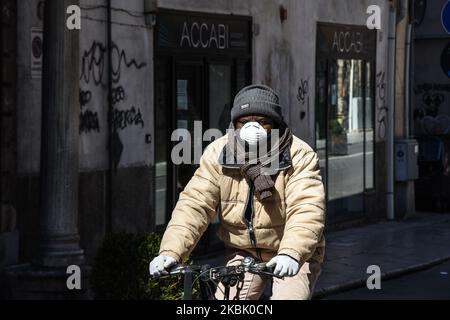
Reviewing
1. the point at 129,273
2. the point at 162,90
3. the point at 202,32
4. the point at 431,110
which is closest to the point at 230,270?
the point at 129,273

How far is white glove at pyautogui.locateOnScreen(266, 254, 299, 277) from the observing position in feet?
17.7

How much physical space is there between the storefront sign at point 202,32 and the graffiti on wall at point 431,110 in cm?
659

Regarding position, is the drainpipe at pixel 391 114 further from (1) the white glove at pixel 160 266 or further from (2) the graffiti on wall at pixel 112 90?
(1) the white glove at pixel 160 266

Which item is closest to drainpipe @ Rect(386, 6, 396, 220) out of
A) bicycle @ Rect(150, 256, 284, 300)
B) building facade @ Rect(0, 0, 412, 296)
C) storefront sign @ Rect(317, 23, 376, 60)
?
storefront sign @ Rect(317, 23, 376, 60)

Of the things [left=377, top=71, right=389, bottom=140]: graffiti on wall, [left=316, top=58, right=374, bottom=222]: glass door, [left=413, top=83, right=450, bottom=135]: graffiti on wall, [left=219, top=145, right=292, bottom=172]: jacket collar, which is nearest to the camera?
[left=219, top=145, right=292, bottom=172]: jacket collar

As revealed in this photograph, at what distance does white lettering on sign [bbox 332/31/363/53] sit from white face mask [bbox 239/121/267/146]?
1134 centimetres

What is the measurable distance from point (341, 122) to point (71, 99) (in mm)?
8084

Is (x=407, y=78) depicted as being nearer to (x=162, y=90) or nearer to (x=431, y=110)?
(x=431, y=110)

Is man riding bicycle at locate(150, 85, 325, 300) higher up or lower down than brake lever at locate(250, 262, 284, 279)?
higher up

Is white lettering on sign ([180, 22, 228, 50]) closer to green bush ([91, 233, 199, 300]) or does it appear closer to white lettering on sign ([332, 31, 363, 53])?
white lettering on sign ([332, 31, 363, 53])

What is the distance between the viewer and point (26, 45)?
35.1 ft

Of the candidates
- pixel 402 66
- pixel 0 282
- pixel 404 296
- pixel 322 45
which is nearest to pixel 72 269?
pixel 0 282

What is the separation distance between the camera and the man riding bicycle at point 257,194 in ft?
19.1
